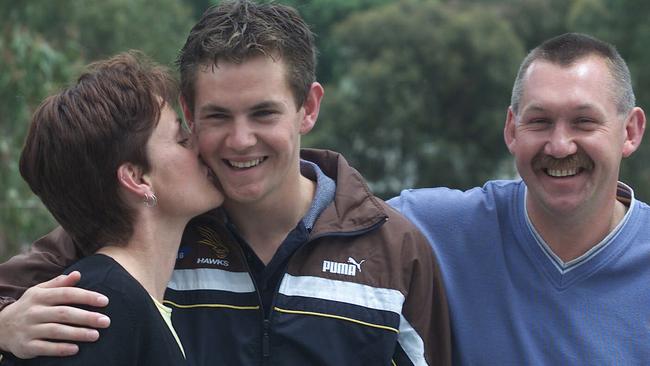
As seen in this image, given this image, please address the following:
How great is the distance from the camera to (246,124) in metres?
3.19

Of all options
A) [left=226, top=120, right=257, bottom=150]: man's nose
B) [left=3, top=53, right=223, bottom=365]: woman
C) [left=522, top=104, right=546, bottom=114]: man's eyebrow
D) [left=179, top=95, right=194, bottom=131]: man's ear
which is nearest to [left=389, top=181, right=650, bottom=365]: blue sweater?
[left=522, top=104, right=546, bottom=114]: man's eyebrow

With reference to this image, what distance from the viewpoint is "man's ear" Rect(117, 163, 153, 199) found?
2943mm

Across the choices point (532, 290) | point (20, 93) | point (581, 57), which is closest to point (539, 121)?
point (581, 57)

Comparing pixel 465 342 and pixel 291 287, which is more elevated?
pixel 291 287

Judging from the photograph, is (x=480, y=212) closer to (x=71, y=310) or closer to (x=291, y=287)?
(x=291, y=287)

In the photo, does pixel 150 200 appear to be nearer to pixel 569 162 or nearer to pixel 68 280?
pixel 68 280

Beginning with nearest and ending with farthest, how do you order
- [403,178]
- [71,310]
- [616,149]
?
[71,310], [616,149], [403,178]

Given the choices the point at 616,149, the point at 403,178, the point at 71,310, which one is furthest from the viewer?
the point at 403,178

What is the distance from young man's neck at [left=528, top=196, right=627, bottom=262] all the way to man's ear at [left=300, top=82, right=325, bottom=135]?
35.5 inches

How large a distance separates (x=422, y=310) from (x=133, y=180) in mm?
1059

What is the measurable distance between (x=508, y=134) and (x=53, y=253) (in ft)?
5.52

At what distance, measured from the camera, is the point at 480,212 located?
365 centimetres

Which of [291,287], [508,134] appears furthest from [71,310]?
[508,134]

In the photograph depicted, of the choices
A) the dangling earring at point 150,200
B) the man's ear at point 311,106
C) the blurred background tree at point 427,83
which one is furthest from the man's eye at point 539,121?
the blurred background tree at point 427,83
